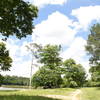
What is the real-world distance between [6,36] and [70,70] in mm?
68145

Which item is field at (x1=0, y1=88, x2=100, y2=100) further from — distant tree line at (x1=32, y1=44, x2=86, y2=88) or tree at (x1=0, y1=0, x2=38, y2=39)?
distant tree line at (x1=32, y1=44, x2=86, y2=88)

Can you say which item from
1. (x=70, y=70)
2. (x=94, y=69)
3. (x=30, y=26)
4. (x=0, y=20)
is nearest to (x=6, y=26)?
(x=0, y=20)

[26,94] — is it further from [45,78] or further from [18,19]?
[45,78]

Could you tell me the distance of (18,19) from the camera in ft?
54.1

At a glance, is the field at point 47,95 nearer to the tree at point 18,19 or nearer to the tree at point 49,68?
the tree at point 18,19

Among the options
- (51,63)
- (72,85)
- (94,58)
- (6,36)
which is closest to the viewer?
(6,36)

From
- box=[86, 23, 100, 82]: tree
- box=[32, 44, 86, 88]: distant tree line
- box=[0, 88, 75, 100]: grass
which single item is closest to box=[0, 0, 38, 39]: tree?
box=[0, 88, 75, 100]: grass

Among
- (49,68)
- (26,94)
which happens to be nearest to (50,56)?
(49,68)

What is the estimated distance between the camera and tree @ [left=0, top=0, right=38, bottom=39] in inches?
611

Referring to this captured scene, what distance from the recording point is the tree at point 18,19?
15.5 m

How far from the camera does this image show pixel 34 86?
6681cm

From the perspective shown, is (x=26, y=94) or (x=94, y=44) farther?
(x=94, y=44)

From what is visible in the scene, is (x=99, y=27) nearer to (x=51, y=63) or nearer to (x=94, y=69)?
(x=94, y=69)

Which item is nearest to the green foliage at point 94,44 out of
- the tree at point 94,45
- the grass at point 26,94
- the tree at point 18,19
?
the tree at point 94,45
